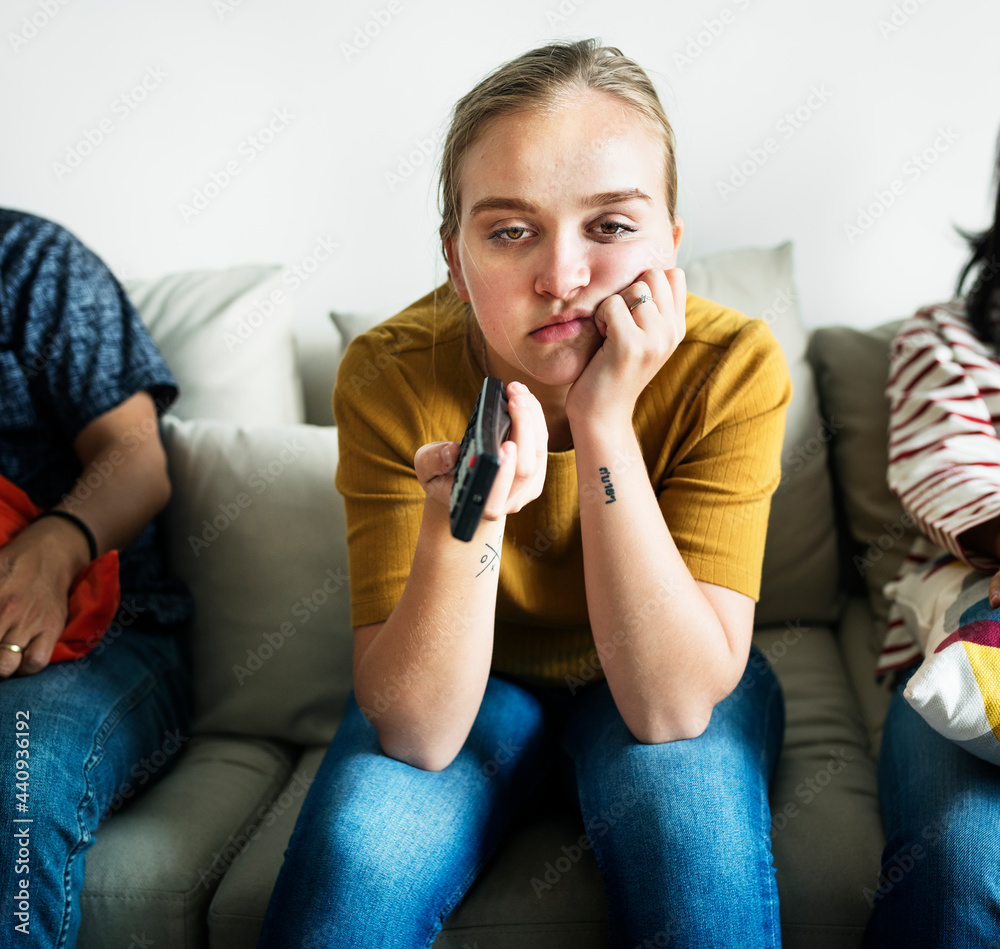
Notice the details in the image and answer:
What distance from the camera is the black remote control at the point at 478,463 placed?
0.58 meters

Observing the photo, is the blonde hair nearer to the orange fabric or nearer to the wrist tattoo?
the wrist tattoo

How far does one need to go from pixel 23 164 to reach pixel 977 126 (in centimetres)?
172

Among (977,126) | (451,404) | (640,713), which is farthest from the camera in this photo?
(977,126)

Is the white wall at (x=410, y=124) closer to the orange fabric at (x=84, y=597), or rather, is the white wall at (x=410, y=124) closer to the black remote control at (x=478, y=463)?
the orange fabric at (x=84, y=597)

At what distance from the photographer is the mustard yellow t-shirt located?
0.85 m

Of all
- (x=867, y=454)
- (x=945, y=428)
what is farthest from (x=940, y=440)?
(x=867, y=454)

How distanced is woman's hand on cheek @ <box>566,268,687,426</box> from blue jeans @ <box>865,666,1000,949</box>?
0.47 metres

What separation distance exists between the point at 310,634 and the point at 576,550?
470 mm

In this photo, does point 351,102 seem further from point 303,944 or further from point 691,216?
point 303,944

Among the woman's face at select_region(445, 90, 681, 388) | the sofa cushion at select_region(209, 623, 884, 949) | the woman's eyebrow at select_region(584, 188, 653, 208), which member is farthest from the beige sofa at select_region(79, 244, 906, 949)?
the woman's eyebrow at select_region(584, 188, 653, 208)

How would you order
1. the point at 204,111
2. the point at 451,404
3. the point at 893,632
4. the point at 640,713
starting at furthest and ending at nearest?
the point at 204,111
the point at 893,632
the point at 451,404
the point at 640,713

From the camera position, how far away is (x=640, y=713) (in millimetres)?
801

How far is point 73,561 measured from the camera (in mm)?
1044

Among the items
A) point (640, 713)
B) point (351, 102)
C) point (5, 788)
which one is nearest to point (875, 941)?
point (640, 713)
